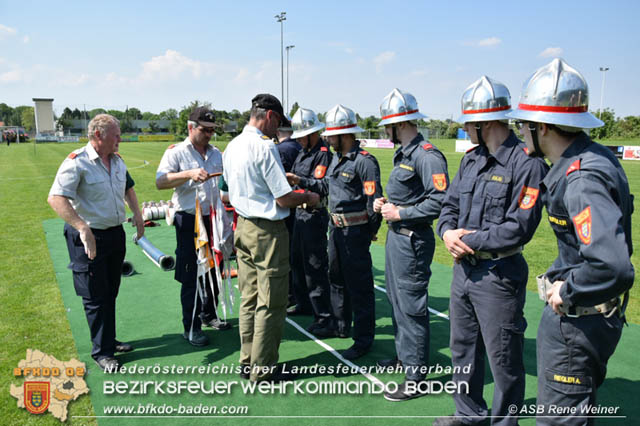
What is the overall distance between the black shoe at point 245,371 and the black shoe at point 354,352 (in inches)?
37.9

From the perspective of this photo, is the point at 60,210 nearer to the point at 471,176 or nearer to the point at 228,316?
the point at 228,316

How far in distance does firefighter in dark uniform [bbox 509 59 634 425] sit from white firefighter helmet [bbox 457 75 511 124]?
2.09 feet

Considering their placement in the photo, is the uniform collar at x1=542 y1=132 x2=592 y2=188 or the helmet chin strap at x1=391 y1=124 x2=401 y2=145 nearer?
the uniform collar at x1=542 y1=132 x2=592 y2=188

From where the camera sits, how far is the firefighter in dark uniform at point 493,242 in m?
2.82

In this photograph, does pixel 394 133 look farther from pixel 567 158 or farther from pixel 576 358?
pixel 576 358

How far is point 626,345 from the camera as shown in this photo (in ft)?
15.6

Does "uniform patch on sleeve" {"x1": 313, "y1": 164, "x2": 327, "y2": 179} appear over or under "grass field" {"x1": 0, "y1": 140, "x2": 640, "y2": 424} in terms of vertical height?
over

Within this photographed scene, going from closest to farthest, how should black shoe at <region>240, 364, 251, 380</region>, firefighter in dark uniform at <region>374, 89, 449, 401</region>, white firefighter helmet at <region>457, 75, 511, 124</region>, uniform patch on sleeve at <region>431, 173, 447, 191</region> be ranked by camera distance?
white firefighter helmet at <region>457, 75, 511, 124</region>, uniform patch on sleeve at <region>431, 173, 447, 191</region>, firefighter in dark uniform at <region>374, 89, 449, 401</region>, black shoe at <region>240, 364, 251, 380</region>

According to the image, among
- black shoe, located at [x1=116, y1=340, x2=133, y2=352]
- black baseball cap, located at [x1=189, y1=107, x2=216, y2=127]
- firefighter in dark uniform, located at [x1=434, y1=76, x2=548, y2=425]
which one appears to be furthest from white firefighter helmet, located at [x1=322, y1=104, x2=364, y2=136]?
black shoe, located at [x1=116, y1=340, x2=133, y2=352]

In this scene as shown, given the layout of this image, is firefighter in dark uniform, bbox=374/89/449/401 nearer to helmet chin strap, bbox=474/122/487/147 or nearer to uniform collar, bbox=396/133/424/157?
uniform collar, bbox=396/133/424/157

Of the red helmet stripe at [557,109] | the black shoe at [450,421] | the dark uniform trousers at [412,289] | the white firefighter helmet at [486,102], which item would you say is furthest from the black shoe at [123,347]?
the red helmet stripe at [557,109]

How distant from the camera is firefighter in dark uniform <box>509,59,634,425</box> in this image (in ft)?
6.23

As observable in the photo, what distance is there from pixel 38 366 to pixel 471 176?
4208mm

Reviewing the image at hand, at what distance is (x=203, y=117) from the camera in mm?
4625
